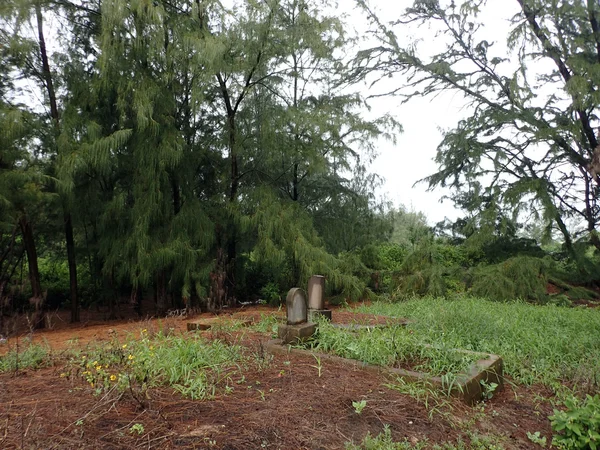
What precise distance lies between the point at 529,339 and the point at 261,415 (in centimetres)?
311

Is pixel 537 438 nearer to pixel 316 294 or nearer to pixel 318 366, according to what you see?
pixel 318 366

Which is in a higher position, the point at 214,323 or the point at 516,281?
the point at 214,323

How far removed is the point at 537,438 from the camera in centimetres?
259

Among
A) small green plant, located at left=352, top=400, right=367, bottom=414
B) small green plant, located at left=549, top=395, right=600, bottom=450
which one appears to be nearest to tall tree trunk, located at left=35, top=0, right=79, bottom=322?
small green plant, located at left=352, top=400, right=367, bottom=414

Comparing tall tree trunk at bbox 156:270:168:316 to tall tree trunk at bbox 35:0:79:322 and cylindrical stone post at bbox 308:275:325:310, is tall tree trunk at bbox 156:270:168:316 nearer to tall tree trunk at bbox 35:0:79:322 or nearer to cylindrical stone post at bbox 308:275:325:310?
tall tree trunk at bbox 35:0:79:322

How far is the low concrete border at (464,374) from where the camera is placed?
2975mm

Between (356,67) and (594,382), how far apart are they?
8.25m

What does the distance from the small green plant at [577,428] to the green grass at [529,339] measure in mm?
927

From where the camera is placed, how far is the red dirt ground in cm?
217

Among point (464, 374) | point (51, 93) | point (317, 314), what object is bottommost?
point (464, 374)

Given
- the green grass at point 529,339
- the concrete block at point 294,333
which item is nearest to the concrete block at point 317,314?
the concrete block at point 294,333

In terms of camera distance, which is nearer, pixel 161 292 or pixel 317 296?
pixel 317 296

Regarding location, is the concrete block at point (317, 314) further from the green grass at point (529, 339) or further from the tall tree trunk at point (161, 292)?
the tall tree trunk at point (161, 292)

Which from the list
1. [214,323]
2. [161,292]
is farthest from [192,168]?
[214,323]
